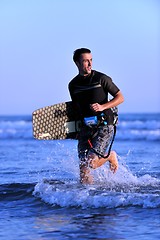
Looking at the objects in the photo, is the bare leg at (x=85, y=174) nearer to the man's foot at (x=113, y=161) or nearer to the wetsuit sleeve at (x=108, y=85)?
the man's foot at (x=113, y=161)

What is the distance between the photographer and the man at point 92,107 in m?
7.62

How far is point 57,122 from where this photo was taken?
27.7 ft

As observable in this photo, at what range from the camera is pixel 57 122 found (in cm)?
845

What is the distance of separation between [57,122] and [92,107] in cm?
106

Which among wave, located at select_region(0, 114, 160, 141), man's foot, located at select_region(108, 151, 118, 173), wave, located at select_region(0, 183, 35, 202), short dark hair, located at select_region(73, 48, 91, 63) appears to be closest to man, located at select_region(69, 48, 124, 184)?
short dark hair, located at select_region(73, 48, 91, 63)

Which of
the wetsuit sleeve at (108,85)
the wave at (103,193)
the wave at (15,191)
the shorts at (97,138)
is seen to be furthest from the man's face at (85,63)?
the wave at (15,191)

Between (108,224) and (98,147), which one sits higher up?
(98,147)

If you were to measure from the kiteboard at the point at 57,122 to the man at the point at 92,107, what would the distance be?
0.32m

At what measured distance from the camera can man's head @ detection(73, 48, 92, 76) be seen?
7602 millimetres

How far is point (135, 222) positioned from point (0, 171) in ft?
17.3

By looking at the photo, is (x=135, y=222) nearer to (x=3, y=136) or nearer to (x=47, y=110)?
(x=47, y=110)

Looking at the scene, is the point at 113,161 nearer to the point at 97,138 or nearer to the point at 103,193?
the point at 97,138

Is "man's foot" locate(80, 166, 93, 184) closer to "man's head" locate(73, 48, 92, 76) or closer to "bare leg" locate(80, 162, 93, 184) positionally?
"bare leg" locate(80, 162, 93, 184)

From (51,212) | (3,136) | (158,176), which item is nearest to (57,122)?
(51,212)
